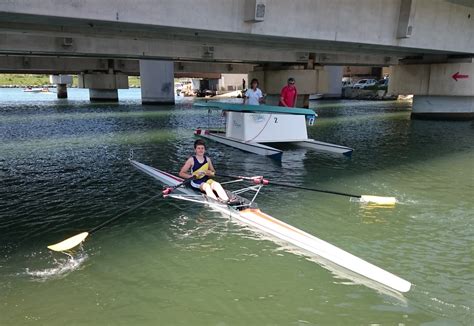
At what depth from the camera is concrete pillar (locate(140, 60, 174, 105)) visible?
145 ft

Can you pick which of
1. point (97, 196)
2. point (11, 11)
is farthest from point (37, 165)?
point (11, 11)

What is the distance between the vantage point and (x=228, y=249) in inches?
286

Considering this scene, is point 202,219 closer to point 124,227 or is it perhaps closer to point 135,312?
point 124,227

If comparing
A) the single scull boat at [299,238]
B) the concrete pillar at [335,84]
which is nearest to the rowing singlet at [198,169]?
the single scull boat at [299,238]

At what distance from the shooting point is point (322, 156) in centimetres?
1595

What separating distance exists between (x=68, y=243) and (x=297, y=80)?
31131 mm

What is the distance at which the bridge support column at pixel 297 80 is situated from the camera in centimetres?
3578

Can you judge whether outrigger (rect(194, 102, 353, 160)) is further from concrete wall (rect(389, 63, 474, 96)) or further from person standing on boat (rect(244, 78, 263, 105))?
concrete wall (rect(389, 63, 474, 96))

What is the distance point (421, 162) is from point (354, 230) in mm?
7949

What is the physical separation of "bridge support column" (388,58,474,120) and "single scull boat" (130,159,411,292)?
2391cm

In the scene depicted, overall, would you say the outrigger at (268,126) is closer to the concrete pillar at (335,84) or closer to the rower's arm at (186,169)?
the rower's arm at (186,169)

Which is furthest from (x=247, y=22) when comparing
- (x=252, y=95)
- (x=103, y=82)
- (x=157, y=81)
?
(x=103, y=82)

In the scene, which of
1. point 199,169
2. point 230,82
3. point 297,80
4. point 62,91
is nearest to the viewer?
point 199,169

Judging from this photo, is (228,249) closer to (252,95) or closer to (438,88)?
(252,95)
